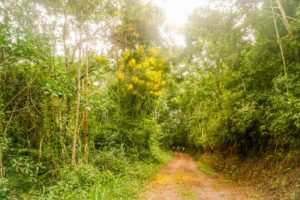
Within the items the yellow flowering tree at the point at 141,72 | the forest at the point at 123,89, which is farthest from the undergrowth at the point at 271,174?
the yellow flowering tree at the point at 141,72

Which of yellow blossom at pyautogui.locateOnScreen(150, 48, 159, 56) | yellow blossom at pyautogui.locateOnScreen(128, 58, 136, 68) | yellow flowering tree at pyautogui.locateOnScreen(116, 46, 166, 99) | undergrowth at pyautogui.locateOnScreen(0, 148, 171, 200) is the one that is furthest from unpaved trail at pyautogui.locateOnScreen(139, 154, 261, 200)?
yellow blossom at pyautogui.locateOnScreen(150, 48, 159, 56)

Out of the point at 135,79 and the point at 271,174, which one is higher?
the point at 135,79

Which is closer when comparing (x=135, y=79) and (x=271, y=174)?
(x=271, y=174)

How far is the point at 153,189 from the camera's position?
32.2 feet

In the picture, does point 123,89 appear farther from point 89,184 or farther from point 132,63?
point 89,184

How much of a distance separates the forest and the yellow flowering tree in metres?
0.05

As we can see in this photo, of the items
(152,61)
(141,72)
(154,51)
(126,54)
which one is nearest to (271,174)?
(152,61)

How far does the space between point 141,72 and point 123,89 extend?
4.11 feet

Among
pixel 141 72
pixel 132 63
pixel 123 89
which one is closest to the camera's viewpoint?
pixel 132 63

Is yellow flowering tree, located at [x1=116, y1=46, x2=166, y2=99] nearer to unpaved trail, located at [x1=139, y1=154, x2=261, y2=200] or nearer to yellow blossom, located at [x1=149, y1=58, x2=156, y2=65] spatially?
yellow blossom, located at [x1=149, y1=58, x2=156, y2=65]

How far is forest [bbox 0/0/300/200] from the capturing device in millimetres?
6559

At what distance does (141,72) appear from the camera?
1247cm

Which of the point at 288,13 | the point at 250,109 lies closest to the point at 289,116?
the point at 250,109

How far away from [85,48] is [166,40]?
491 cm
